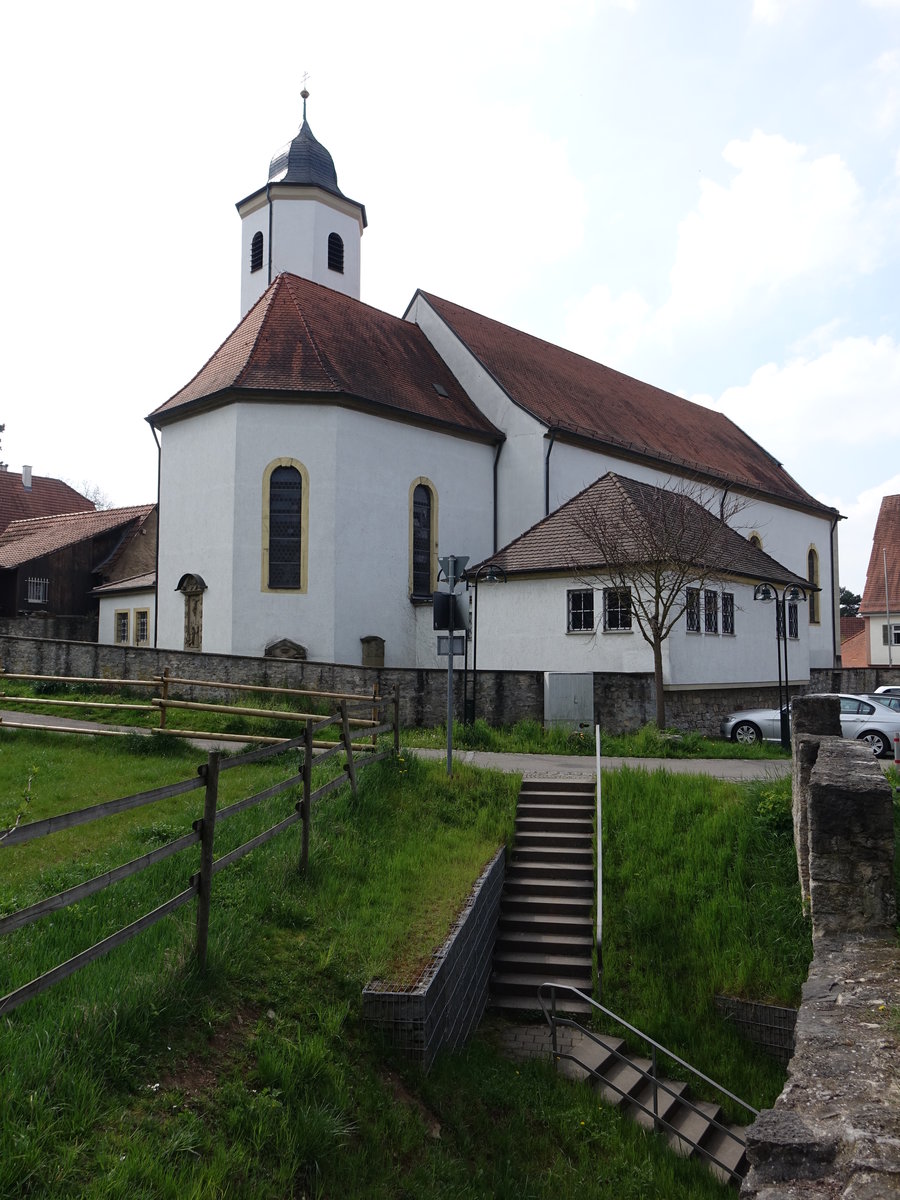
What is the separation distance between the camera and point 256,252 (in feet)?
113

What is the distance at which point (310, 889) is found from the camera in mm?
8188

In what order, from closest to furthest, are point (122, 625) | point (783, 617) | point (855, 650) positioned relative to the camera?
point (783, 617) → point (122, 625) → point (855, 650)

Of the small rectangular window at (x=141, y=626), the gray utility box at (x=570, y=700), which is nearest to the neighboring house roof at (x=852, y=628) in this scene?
the small rectangular window at (x=141, y=626)

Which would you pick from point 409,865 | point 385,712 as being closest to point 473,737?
point 385,712

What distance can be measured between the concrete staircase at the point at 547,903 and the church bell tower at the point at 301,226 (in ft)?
84.7

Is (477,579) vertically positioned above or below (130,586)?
below

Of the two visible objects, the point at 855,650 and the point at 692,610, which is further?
the point at 855,650

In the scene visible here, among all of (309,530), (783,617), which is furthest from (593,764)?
(309,530)

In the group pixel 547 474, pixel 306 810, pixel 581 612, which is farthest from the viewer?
pixel 547 474

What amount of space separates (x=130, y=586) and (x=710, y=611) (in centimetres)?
1963

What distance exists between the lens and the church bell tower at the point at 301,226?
33.5 meters

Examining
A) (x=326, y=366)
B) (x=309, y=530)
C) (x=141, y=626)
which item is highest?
(x=326, y=366)

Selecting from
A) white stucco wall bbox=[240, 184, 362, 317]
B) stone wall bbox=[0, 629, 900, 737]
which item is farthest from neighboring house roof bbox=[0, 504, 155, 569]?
stone wall bbox=[0, 629, 900, 737]

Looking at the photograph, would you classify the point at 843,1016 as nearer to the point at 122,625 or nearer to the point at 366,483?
the point at 366,483
